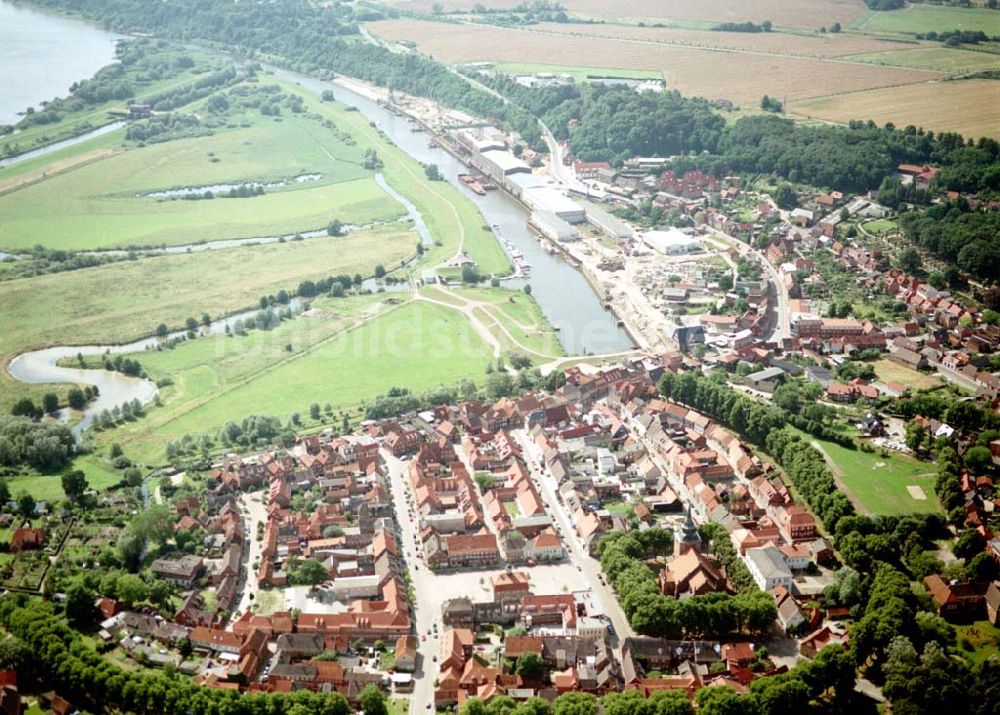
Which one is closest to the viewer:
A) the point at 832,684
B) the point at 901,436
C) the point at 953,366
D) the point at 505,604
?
the point at 832,684

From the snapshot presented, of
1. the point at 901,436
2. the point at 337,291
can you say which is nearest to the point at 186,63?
the point at 337,291

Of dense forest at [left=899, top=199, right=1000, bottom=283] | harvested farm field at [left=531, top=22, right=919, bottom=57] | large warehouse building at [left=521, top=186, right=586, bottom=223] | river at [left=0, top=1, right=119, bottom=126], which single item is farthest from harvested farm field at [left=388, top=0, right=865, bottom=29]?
dense forest at [left=899, top=199, right=1000, bottom=283]

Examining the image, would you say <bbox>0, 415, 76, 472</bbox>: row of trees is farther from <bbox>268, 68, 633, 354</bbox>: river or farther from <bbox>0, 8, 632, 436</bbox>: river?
<bbox>268, 68, 633, 354</bbox>: river

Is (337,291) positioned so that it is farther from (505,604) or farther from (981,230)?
(981,230)

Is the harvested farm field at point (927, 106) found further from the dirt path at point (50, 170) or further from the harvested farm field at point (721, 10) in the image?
the dirt path at point (50, 170)

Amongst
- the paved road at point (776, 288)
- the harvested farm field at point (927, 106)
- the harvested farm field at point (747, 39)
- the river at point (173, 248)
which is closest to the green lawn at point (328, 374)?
the river at point (173, 248)

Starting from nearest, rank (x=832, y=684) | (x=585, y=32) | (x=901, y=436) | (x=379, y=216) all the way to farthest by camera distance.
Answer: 1. (x=832, y=684)
2. (x=901, y=436)
3. (x=379, y=216)
4. (x=585, y=32)

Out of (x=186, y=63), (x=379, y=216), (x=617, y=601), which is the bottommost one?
(x=617, y=601)
